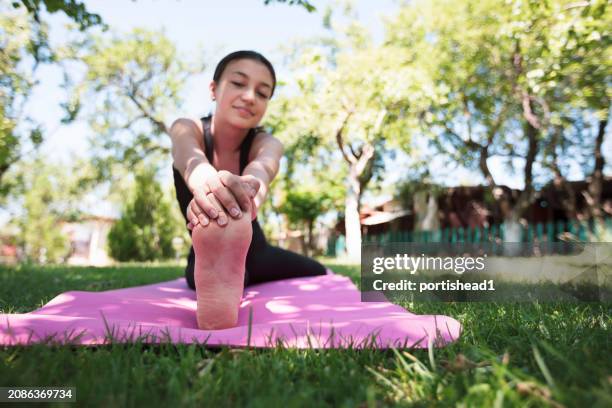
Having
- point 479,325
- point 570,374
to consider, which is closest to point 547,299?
point 479,325

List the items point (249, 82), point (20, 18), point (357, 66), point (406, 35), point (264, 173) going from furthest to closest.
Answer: point (406, 35) → point (357, 66) → point (20, 18) → point (249, 82) → point (264, 173)

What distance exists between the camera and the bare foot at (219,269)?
1.55 m

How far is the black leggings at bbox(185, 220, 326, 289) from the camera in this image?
2.91 metres

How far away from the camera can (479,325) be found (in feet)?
5.01

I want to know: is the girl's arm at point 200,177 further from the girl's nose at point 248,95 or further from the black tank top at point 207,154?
the girl's nose at point 248,95

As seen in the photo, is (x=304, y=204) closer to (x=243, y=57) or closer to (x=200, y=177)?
(x=243, y=57)

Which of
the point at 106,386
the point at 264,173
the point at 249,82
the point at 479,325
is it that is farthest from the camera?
the point at 249,82

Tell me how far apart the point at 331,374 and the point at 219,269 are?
759 millimetres

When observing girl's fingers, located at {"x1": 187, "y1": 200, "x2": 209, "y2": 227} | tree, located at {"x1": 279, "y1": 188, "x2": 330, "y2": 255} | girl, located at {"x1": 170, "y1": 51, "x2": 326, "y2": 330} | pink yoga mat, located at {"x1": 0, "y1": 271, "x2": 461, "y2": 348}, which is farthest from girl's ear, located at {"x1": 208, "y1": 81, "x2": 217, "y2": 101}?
tree, located at {"x1": 279, "y1": 188, "x2": 330, "y2": 255}

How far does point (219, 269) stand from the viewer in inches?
62.9

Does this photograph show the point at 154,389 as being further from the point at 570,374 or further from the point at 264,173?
the point at 264,173

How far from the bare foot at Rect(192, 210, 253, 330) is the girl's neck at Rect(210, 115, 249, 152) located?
3.15 ft

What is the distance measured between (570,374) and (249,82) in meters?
1.91

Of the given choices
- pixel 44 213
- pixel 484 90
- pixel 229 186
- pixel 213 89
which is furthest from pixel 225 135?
pixel 44 213
